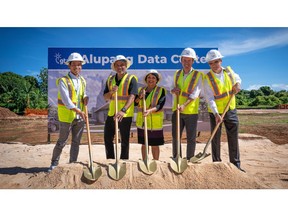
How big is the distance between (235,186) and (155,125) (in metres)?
1.75

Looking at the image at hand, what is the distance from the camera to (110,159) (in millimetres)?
6383

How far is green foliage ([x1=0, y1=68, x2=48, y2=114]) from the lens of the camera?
7103mm

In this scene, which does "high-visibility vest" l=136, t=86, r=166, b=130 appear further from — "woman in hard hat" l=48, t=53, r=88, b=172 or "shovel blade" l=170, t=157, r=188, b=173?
"woman in hard hat" l=48, t=53, r=88, b=172

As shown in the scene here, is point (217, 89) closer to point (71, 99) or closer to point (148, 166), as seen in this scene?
point (148, 166)

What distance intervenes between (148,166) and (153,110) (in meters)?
1.03

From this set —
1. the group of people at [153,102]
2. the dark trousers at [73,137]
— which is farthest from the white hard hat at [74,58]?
the dark trousers at [73,137]

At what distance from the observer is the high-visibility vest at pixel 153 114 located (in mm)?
6578

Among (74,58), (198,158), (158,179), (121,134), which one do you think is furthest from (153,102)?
(74,58)

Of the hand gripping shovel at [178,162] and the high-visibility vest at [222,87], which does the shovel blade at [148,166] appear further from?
the high-visibility vest at [222,87]

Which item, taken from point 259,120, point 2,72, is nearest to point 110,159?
point 2,72

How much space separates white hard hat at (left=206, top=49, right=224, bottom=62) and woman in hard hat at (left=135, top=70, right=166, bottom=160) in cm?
95

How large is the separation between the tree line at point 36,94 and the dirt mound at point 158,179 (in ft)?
5.17

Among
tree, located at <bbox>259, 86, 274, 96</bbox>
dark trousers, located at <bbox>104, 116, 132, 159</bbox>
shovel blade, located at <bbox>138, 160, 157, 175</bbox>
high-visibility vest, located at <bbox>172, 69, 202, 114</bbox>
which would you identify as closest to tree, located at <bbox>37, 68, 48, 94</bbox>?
dark trousers, located at <bbox>104, 116, 132, 159</bbox>

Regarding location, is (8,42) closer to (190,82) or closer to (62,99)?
(62,99)
